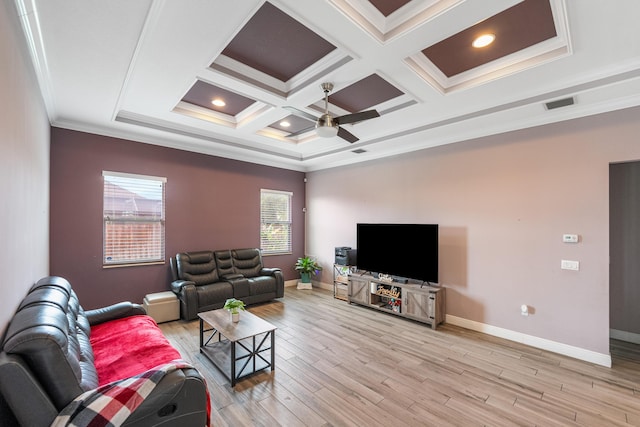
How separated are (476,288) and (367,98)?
3.12 m

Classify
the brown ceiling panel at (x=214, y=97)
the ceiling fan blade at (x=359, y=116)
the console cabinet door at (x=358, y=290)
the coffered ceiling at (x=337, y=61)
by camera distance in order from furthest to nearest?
the console cabinet door at (x=358, y=290) < the brown ceiling panel at (x=214, y=97) < the ceiling fan blade at (x=359, y=116) < the coffered ceiling at (x=337, y=61)

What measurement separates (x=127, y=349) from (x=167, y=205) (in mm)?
2948

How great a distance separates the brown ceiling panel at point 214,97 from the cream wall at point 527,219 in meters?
2.92

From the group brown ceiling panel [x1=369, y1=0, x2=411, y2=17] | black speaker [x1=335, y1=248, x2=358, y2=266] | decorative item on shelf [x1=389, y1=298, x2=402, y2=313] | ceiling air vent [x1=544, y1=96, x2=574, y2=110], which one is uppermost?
brown ceiling panel [x1=369, y1=0, x2=411, y2=17]

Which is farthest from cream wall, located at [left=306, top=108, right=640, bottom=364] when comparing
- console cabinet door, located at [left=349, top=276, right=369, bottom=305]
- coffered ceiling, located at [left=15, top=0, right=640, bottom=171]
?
console cabinet door, located at [left=349, top=276, right=369, bottom=305]

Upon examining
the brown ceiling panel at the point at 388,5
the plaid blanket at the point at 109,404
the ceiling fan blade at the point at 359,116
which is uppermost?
the brown ceiling panel at the point at 388,5

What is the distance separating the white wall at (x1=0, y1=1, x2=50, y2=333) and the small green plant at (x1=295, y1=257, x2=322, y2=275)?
4440 mm

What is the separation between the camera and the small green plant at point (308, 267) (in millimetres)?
6449

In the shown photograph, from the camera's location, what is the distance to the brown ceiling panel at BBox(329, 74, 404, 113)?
311 centimetres

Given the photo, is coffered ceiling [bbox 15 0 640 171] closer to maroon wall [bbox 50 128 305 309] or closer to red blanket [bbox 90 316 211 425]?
maroon wall [bbox 50 128 305 309]

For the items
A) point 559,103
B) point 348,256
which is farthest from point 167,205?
point 559,103

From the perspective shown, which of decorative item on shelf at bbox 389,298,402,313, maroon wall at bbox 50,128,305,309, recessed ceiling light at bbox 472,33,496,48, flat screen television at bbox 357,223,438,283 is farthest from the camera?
decorative item on shelf at bbox 389,298,402,313

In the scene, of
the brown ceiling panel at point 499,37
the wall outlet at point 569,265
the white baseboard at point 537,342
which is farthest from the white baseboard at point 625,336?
the brown ceiling panel at point 499,37

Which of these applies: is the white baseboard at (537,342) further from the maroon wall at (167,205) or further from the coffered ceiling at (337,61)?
the maroon wall at (167,205)
